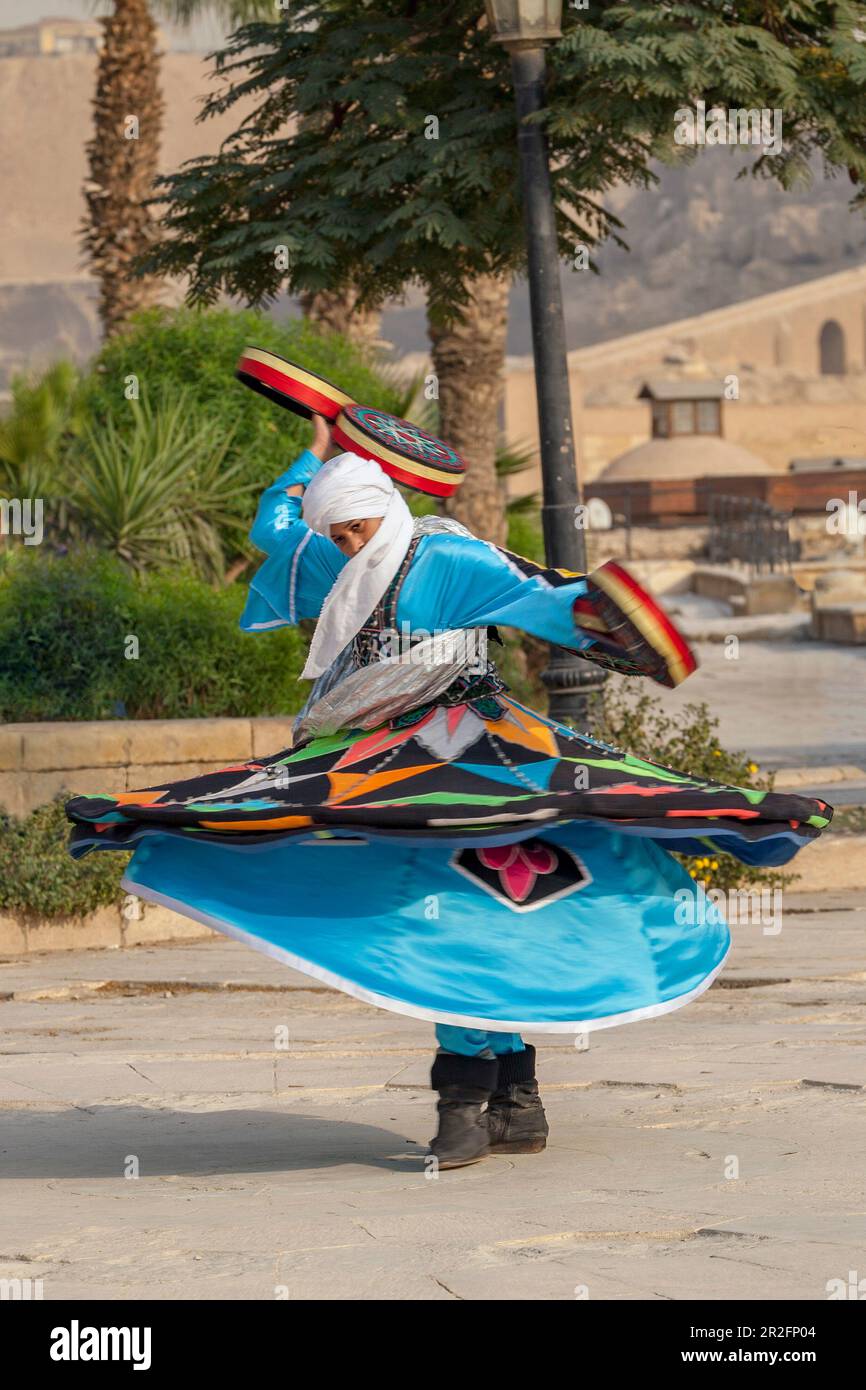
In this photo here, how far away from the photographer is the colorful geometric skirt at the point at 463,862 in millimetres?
4645

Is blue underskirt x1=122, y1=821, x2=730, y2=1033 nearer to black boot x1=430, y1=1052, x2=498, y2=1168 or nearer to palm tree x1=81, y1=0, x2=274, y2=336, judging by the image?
black boot x1=430, y1=1052, x2=498, y2=1168

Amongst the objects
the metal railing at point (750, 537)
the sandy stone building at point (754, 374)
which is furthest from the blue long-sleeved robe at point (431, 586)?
the sandy stone building at point (754, 374)

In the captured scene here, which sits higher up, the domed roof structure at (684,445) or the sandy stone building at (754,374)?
the sandy stone building at (754,374)

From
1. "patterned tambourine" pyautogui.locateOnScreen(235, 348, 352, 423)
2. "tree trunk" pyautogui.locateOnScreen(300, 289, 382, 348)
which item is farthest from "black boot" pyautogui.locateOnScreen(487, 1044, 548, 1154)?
"tree trunk" pyautogui.locateOnScreen(300, 289, 382, 348)

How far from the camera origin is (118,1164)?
5.20 meters

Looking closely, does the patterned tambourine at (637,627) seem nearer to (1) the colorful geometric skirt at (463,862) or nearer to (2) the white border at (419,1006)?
(1) the colorful geometric skirt at (463,862)

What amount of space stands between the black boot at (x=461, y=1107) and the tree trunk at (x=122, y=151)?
16.3 meters

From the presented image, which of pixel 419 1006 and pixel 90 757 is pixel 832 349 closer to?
pixel 90 757

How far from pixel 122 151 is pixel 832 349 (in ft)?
192

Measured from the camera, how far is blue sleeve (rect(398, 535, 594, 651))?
4.76m

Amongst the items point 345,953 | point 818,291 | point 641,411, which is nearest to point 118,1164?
point 345,953

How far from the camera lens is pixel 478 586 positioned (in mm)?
4961

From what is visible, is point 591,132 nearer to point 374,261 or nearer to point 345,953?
point 374,261

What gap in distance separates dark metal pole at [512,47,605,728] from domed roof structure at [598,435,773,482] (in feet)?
113
